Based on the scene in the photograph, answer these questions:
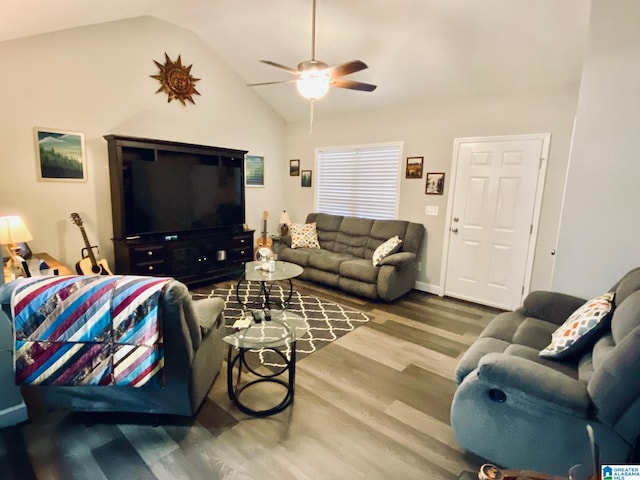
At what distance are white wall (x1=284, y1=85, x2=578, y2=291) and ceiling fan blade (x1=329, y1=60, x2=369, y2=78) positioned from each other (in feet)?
6.62

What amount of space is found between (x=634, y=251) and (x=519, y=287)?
1.58 m

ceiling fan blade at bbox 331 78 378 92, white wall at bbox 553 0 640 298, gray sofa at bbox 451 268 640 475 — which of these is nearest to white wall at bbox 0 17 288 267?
Result: ceiling fan blade at bbox 331 78 378 92

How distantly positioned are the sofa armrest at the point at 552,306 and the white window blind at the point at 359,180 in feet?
8.10

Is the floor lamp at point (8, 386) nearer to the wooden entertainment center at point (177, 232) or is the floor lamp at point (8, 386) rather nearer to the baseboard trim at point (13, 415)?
the baseboard trim at point (13, 415)

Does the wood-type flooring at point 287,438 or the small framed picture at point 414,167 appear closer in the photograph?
the wood-type flooring at point 287,438

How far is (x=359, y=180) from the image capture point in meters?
5.21

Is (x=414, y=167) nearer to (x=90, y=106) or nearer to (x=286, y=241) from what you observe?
(x=286, y=241)

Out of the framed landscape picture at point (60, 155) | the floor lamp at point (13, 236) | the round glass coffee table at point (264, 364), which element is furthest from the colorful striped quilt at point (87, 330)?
the framed landscape picture at point (60, 155)

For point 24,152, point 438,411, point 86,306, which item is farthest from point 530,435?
point 24,152

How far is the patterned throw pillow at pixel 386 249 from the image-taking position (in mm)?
4238

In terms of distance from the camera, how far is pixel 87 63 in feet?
12.2

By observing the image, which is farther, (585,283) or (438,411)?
(585,283)

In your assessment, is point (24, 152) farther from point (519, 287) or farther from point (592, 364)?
point (519, 287)

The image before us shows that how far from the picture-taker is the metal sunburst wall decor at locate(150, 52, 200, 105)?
14.3 feet
